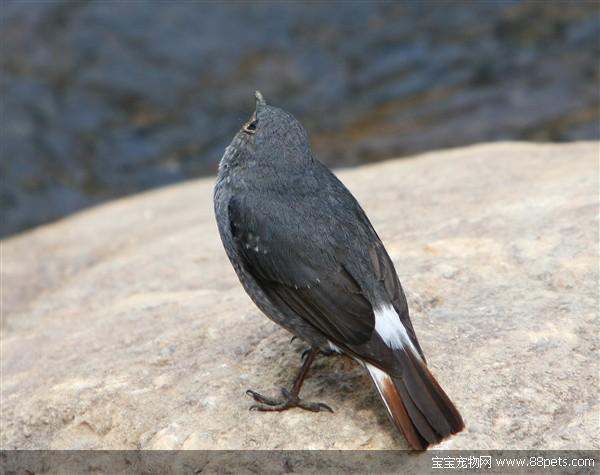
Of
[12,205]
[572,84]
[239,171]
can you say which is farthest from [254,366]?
[572,84]

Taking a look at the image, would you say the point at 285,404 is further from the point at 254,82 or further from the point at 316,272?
the point at 254,82

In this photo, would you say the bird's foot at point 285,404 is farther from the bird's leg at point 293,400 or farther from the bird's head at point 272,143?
the bird's head at point 272,143

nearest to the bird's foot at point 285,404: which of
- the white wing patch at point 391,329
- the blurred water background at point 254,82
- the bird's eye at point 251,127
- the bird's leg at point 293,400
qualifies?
the bird's leg at point 293,400

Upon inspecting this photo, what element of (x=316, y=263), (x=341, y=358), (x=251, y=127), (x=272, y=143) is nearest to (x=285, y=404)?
(x=341, y=358)

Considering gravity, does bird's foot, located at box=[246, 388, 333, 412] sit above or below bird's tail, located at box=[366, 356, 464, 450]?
below

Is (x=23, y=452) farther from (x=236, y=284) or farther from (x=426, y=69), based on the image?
(x=426, y=69)

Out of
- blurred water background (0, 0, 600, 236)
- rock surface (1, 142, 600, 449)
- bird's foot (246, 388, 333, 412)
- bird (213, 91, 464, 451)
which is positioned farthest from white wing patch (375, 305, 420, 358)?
blurred water background (0, 0, 600, 236)

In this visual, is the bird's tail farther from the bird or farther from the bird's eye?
the bird's eye
